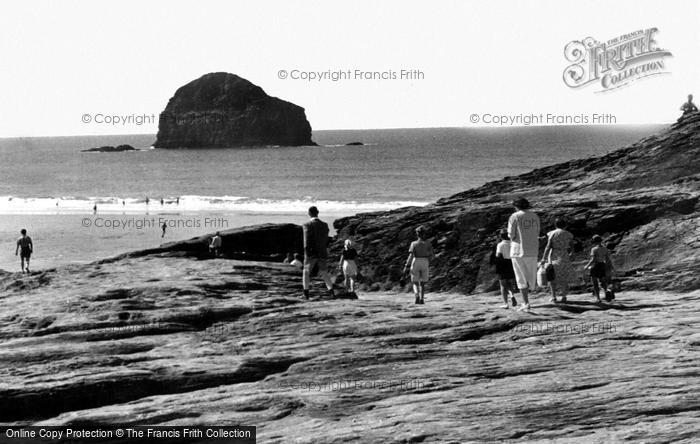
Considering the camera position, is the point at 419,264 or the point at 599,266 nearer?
the point at 599,266

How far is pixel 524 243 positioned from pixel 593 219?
15.4 feet

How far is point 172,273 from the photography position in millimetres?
18297

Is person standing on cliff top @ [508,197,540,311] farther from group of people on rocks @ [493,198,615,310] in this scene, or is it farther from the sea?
the sea

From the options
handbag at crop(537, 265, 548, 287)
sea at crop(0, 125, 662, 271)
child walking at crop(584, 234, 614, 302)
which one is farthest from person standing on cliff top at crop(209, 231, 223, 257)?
sea at crop(0, 125, 662, 271)

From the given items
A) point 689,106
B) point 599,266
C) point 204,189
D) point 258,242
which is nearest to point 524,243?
point 599,266

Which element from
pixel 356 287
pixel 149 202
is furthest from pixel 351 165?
pixel 356 287

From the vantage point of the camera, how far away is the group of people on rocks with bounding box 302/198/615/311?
14.8 m

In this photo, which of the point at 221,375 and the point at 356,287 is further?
the point at 356,287

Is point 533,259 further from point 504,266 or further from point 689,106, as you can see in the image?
point 689,106

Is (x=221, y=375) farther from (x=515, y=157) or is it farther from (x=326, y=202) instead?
(x=515, y=157)

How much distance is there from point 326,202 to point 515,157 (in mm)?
81614

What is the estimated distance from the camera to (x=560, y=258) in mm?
15539

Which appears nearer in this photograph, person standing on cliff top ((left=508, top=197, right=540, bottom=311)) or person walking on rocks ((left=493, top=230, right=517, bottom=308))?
person standing on cliff top ((left=508, top=197, right=540, bottom=311))

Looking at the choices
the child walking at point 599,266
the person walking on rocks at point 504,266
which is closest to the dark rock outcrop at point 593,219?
the child walking at point 599,266
